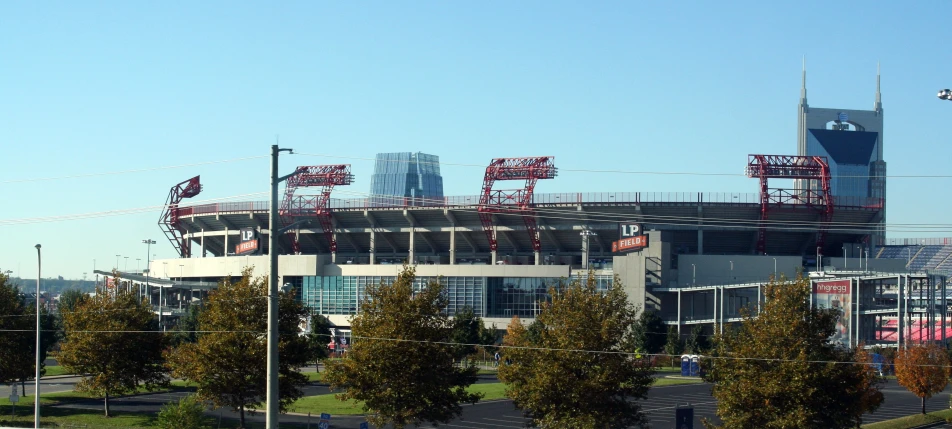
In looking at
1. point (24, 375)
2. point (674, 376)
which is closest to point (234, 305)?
point (24, 375)

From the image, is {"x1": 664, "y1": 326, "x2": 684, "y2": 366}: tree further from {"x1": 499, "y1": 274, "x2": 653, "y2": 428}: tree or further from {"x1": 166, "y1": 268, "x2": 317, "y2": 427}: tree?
{"x1": 499, "y1": 274, "x2": 653, "y2": 428}: tree

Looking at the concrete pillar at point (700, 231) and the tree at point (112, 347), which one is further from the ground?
the concrete pillar at point (700, 231)

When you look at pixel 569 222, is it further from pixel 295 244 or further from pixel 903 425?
pixel 903 425

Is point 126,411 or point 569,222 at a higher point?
point 569,222

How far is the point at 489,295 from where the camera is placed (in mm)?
113625

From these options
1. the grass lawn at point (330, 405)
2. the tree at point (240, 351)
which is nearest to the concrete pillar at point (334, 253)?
the grass lawn at point (330, 405)

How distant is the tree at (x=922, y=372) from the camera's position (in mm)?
58719

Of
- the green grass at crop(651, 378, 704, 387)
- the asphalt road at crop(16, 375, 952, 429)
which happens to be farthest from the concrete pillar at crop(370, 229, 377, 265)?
the green grass at crop(651, 378, 704, 387)

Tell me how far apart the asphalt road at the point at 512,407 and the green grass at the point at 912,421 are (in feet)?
4.46

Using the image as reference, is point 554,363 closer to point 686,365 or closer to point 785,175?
point 686,365

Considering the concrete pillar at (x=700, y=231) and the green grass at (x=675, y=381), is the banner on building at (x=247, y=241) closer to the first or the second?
the concrete pillar at (x=700, y=231)

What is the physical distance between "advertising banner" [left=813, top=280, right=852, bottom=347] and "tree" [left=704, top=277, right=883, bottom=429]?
161 ft

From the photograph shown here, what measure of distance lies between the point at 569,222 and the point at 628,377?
74.2 m

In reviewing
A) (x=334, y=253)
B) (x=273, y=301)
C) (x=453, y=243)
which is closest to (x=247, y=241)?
(x=334, y=253)
